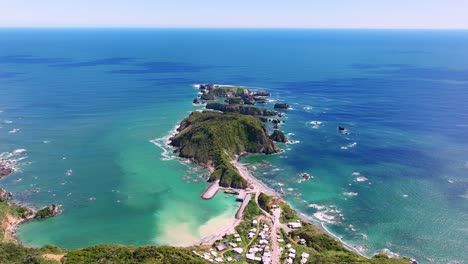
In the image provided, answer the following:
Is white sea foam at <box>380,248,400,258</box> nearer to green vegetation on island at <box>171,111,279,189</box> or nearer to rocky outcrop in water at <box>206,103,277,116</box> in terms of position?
green vegetation on island at <box>171,111,279,189</box>

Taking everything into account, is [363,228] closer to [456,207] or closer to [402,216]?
[402,216]

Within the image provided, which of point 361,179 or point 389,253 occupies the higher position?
point 361,179

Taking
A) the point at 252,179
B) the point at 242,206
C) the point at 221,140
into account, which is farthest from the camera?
the point at 221,140

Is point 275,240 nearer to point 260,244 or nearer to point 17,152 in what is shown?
point 260,244

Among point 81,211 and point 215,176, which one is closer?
point 81,211

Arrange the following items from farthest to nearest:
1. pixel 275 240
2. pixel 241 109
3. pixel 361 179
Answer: pixel 241 109
pixel 361 179
pixel 275 240

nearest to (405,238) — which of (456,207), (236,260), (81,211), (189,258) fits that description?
(456,207)

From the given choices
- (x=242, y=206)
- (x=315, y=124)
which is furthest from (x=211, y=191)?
(x=315, y=124)

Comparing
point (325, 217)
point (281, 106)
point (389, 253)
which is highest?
point (281, 106)

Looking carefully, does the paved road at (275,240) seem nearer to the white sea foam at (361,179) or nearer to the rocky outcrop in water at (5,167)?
the white sea foam at (361,179)

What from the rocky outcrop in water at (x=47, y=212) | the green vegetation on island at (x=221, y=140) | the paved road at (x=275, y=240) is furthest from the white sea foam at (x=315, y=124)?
the rocky outcrop in water at (x=47, y=212)
